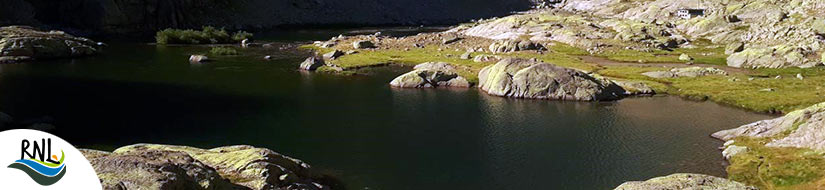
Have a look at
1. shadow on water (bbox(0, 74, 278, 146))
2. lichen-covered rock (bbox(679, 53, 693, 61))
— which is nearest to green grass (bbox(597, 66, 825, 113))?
lichen-covered rock (bbox(679, 53, 693, 61))

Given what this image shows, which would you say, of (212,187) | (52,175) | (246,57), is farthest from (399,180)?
(246,57)

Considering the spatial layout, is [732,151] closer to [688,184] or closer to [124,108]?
[688,184]

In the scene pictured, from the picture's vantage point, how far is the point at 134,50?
143750mm

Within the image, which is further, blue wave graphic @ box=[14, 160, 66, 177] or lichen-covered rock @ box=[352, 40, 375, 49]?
lichen-covered rock @ box=[352, 40, 375, 49]

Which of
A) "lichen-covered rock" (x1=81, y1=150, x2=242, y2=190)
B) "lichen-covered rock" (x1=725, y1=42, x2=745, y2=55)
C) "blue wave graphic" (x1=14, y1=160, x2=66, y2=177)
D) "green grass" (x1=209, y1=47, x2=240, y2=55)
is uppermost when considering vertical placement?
"blue wave graphic" (x1=14, y1=160, x2=66, y2=177)

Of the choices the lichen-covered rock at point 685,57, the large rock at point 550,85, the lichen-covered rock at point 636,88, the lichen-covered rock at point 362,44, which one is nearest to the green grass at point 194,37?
the lichen-covered rock at point 362,44

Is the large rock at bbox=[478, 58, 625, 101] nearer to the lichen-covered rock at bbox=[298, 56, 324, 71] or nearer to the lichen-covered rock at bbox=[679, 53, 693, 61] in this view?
the lichen-covered rock at bbox=[298, 56, 324, 71]

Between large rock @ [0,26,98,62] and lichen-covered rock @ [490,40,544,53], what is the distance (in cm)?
8660

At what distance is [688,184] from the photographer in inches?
1446

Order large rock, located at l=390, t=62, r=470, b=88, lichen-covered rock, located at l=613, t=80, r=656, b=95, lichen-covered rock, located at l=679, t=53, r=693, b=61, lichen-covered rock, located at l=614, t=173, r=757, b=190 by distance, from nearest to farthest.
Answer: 1. lichen-covered rock, located at l=614, t=173, r=757, b=190
2. lichen-covered rock, located at l=613, t=80, r=656, b=95
3. large rock, located at l=390, t=62, r=470, b=88
4. lichen-covered rock, located at l=679, t=53, r=693, b=61

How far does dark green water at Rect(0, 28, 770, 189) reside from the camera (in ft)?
172

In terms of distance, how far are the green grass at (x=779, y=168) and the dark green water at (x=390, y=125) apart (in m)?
1.93

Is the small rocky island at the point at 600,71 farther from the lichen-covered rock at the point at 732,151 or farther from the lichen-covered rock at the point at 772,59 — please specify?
the lichen-covered rock at the point at 772,59

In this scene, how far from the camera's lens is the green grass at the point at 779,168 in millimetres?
47625
